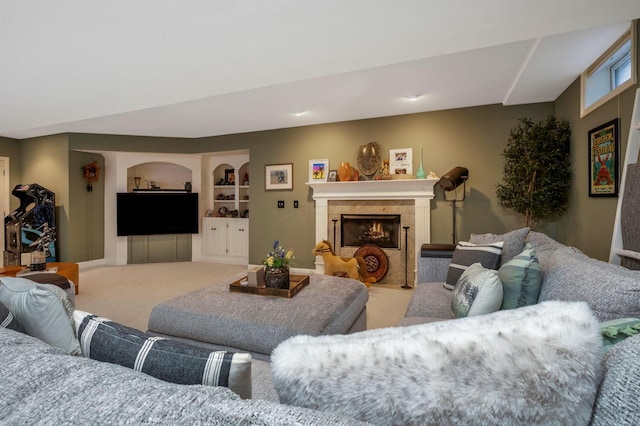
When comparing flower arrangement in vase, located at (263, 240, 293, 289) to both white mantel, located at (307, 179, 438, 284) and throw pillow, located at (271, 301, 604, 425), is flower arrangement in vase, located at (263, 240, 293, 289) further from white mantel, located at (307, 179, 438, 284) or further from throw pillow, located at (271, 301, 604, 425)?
white mantel, located at (307, 179, 438, 284)

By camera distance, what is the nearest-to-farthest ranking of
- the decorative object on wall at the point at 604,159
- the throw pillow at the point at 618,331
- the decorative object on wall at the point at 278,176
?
1. the throw pillow at the point at 618,331
2. the decorative object on wall at the point at 604,159
3. the decorative object on wall at the point at 278,176

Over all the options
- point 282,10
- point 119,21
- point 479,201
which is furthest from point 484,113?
point 119,21

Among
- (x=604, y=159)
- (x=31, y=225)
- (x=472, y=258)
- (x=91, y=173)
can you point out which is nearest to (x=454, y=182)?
(x=604, y=159)

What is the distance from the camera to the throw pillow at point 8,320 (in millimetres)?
948

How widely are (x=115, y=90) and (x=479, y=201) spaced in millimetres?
4394

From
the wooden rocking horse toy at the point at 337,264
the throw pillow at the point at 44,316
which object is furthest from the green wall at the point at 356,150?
the throw pillow at the point at 44,316

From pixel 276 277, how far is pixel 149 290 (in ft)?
8.75

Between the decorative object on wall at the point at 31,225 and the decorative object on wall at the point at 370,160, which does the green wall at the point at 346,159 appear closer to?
the decorative object on wall at the point at 370,160

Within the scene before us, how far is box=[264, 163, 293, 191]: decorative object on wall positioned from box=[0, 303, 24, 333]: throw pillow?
14.0 ft

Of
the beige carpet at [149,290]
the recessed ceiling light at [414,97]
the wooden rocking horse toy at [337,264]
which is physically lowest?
the beige carpet at [149,290]

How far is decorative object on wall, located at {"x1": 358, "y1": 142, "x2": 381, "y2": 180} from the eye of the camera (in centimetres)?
458

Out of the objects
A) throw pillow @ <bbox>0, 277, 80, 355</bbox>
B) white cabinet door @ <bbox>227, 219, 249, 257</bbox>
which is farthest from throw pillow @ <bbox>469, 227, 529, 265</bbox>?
A: white cabinet door @ <bbox>227, 219, 249, 257</bbox>

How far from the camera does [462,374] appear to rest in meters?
0.51

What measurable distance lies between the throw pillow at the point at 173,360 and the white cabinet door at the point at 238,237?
5348mm
